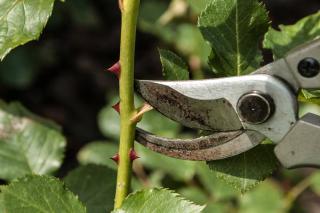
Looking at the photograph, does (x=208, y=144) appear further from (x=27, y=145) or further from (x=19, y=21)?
(x=27, y=145)

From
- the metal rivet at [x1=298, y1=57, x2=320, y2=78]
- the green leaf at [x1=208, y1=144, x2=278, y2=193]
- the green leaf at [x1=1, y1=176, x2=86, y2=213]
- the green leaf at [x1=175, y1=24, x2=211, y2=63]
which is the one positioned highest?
the metal rivet at [x1=298, y1=57, x2=320, y2=78]

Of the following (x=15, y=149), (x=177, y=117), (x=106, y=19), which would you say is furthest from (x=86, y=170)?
(x=106, y=19)

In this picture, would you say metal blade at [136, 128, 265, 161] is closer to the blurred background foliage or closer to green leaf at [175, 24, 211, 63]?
the blurred background foliage

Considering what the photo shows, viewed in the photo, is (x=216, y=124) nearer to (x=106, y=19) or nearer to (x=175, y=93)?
(x=175, y=93)

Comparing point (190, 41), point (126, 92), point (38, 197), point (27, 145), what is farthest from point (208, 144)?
point (190, 41)

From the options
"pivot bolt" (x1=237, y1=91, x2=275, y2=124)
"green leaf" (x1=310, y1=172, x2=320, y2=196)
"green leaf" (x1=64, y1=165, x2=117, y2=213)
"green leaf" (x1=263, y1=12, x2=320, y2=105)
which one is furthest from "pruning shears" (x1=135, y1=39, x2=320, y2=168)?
"green leaf" (x1=310, y1=172, x2=320, y2=196)
